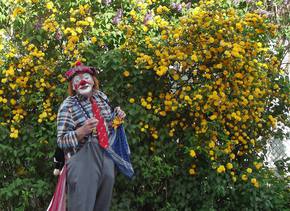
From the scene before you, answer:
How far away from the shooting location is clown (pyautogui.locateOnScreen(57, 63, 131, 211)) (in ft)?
10.3

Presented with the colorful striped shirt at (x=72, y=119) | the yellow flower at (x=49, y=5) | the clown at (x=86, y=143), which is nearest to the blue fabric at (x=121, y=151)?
the clown at (x=86, y=143)

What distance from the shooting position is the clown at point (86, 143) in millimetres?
3139

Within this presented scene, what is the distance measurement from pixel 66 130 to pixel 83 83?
336 millimetres

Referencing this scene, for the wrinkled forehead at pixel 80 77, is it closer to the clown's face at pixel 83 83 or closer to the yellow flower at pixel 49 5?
the clown's face at pixel 83 83

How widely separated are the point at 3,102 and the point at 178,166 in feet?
5.16

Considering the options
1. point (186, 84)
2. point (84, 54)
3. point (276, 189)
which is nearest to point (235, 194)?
point (276, 189)

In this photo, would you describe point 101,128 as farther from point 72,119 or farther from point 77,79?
point 77,79

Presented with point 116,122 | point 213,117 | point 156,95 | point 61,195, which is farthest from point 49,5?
point 61,195

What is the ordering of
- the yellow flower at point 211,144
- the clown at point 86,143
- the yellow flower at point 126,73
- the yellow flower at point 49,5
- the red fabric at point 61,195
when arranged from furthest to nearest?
the yellow flower at point 49,5, the yellow flower at point 126,73, the yellow flower at point 211,144, the red fabric at point 61,195, the clown at point 86,143

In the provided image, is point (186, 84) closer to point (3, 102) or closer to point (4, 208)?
point (3, 102)

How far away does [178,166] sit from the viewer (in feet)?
14.3

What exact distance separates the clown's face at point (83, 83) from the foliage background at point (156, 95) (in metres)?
0.73

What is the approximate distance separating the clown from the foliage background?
73 cm

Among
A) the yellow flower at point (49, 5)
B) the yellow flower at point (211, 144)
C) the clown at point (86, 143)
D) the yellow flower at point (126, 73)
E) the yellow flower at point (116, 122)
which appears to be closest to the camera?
the clown at point (86, 143)
